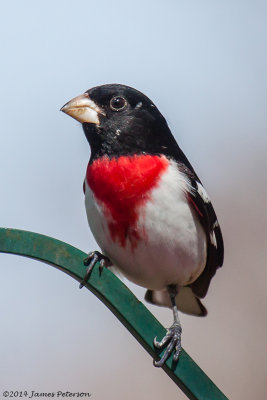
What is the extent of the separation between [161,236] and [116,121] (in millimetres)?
573

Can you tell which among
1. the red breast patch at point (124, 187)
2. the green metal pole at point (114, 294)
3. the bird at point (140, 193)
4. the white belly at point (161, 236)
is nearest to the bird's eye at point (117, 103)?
the bird at point (140, 193)

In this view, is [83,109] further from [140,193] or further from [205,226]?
[205,226]

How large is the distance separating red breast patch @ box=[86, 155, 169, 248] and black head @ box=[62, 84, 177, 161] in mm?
72

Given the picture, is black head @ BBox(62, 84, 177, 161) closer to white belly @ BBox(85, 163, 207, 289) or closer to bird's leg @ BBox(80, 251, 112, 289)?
white belly @ BBox(85, 163, 207, 289)

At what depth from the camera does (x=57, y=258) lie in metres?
2.29

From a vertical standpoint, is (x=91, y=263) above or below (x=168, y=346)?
above

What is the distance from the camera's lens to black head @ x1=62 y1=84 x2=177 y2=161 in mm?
3152

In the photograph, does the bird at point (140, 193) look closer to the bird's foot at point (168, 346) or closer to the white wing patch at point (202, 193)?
the white wing patch at point (202, 193)

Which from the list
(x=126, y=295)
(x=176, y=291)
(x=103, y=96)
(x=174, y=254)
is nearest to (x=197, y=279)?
(x=176, y=291)

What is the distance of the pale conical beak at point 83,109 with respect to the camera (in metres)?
3.11

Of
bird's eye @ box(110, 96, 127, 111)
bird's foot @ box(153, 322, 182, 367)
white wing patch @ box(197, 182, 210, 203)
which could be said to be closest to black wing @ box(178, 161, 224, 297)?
white wing patch @ box(197, 182, 210, 203)

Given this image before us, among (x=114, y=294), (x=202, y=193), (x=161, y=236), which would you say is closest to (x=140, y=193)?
(x=161, y=236)

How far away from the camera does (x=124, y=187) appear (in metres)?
3.06

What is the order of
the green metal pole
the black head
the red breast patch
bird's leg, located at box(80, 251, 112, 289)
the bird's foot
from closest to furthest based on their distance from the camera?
the green metal pole < bird's leg, located at box(80, 251, 112, 289) < the bird's foot < the red breast patch < the black head
